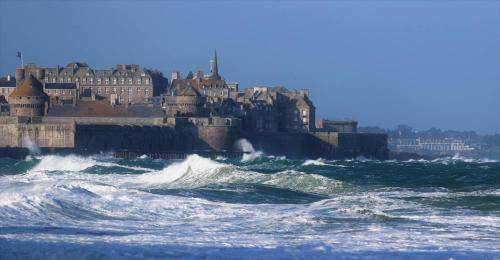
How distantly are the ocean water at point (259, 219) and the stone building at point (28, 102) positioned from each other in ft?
111

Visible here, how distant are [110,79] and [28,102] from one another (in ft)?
69.2

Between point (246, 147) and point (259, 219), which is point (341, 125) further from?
point (259, 219)

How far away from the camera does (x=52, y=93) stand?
91.8m

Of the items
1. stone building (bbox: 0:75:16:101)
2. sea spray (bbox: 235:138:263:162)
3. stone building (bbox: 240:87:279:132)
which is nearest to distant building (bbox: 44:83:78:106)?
stone building (bbox: 0:75:16:101)

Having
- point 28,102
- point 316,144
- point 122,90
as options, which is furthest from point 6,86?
point 316,144

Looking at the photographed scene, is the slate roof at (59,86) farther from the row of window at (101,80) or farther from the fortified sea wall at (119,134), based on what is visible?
the fortified sea wall at (119,134)

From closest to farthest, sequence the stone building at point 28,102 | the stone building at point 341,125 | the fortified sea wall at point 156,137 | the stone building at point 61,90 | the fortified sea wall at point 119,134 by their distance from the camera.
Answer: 1. the fortified sea wall at point 119,134
2. the fortified sea wall at point 156,137
3. the stone building at point 28,102
4. the stone building at point 61,90
5. the stone building at point 341,125

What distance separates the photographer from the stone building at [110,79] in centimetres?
9325

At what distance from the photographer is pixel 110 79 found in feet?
313

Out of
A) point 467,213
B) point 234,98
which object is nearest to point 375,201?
point 467,213

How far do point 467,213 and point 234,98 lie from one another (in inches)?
2621

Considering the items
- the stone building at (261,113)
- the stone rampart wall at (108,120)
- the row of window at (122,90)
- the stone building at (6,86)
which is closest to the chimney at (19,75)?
Result: the stone building at (6,86)

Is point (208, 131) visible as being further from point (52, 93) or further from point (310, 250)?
point (310, 250)

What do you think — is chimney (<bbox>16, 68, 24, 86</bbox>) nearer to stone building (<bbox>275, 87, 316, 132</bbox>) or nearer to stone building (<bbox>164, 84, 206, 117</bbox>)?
stone building (<bbox>164, 84, 206, 117</bbox>)
